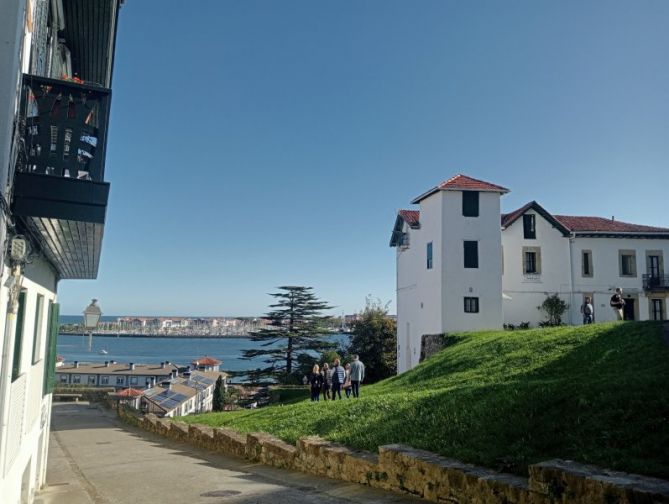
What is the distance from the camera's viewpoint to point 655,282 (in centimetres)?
3331

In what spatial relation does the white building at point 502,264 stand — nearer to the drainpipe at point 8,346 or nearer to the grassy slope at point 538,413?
the grassy slope at point 538,413

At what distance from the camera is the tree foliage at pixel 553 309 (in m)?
31.0

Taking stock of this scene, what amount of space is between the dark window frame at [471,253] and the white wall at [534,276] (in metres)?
3.33

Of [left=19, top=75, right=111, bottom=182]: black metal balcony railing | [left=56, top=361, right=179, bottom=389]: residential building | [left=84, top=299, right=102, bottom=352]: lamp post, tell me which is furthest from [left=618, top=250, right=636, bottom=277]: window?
[left=56, top=361, right=179, bottom=389]: residential building

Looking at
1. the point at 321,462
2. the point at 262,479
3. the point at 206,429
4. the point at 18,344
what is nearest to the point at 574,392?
the point at 321,462

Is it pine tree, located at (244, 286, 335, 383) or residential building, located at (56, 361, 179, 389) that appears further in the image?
residential building, located at (56, 361, 179, 389)

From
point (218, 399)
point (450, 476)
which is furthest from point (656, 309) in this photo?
point (218, 399)

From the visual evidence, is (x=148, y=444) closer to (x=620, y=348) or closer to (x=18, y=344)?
(x=18, y=344)

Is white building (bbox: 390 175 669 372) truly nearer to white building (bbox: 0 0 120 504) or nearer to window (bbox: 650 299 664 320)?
window (bbox: 650 299 664 320)

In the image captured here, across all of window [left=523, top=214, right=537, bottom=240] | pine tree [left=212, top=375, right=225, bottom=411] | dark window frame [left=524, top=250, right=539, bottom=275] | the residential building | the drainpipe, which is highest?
window [left=523, top=214, right=537, bottom=240]

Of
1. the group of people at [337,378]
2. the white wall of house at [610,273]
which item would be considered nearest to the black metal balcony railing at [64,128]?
the group of people at [337,378]

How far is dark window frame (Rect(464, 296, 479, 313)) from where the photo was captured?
96.2ft

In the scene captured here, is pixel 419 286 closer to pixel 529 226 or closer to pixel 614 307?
pixel 529 226

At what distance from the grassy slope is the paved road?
4.53ft
